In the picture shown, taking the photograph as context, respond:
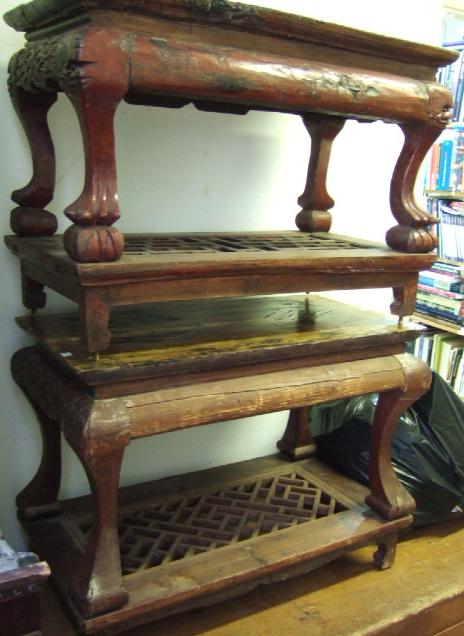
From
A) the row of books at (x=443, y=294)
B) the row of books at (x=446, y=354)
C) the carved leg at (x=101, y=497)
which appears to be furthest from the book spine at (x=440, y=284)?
the carved leg at (x=101, y=497)

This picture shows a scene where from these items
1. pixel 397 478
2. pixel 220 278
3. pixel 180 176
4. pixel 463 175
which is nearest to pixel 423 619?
pixel 397 478

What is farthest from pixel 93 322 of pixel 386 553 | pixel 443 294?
pixel 443 294

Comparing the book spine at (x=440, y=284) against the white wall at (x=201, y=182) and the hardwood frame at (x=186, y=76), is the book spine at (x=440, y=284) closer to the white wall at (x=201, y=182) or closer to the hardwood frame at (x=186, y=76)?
the white wall at (x=201, y=182)

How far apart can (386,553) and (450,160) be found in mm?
1584

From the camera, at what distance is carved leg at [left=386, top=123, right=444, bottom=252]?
1.21 m

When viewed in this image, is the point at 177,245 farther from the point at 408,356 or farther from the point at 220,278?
the point at 408,356

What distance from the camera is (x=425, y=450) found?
153cm

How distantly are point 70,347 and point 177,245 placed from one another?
29 cm

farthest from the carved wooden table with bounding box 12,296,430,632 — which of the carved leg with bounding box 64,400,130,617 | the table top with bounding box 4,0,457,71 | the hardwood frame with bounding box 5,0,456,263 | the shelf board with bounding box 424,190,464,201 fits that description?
the shelf board with bounding box 424,190,464,201

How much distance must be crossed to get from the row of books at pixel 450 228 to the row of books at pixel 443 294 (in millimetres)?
69

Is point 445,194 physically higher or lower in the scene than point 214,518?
higher

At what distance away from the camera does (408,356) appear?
130cm

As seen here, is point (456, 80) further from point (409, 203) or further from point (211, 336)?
point (211, 336)

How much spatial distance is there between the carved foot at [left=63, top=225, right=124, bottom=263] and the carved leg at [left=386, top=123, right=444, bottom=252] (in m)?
0.61
